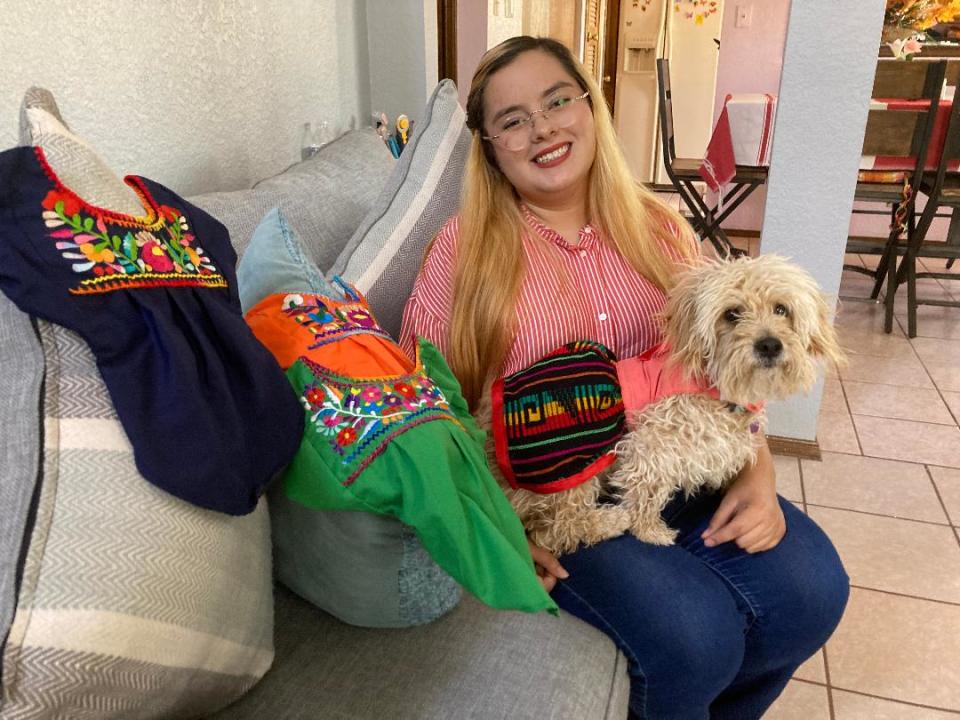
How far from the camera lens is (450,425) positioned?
2.60ft

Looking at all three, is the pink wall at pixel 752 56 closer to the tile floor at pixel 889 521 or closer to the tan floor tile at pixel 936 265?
the tan floor tile at pixel 936 265

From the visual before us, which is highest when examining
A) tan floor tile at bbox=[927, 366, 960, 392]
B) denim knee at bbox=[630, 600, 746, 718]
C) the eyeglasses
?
the eyeglasses

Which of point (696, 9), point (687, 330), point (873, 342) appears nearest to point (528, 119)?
point (687, 330)

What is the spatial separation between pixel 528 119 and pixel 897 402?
2.06 meters

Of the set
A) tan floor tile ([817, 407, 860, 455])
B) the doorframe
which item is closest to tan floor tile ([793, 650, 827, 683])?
tan floor tile ([817, 407, 860, 455])

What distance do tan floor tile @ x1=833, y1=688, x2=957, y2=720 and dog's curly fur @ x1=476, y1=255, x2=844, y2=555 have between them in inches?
25.8

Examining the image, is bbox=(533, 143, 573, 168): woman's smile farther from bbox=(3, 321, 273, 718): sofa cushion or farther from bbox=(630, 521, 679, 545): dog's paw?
bbox=(3, 321, 273, 718): sofa cushion

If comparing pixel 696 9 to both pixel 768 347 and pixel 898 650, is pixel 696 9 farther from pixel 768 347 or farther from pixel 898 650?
pixel 768 347

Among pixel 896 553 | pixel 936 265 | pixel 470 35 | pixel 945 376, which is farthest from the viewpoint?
pixel 936 265

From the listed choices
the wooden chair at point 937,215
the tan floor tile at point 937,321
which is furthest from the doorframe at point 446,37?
the tan floor tile at point 937,321

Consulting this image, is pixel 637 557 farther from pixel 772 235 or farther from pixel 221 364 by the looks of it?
pixel 772 235

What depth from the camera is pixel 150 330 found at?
0.63m

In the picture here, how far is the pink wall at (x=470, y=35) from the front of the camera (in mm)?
3123

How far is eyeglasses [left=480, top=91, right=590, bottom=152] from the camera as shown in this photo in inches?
50.9
